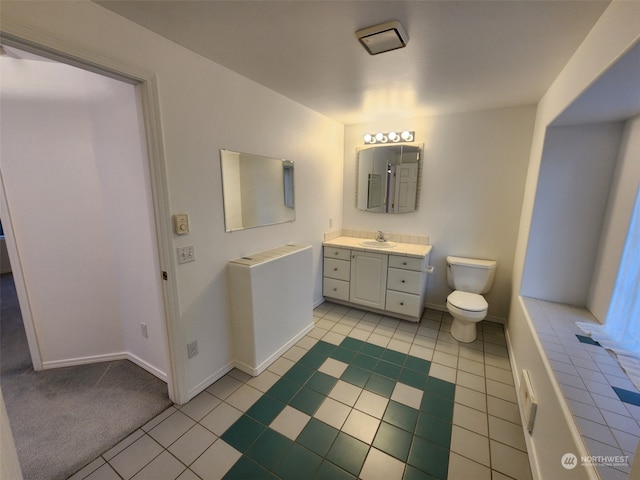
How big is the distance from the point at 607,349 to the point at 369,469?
1478 mm

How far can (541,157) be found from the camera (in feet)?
6.68

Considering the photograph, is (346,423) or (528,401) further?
(346,423)

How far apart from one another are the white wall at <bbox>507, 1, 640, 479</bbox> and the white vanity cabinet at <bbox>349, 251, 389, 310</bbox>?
1243 mm

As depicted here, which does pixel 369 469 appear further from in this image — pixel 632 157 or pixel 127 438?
pixel 632 157

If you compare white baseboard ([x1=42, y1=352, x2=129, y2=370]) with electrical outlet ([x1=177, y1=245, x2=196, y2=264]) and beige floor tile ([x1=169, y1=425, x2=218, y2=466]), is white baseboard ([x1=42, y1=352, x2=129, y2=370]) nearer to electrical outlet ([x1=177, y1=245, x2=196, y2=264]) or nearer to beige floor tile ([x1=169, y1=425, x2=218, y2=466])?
beige floor tile ([x1=169, y1=425, x2=218, y2=466])

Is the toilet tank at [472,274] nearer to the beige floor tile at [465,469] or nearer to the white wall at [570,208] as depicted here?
the white wall at [570,208]

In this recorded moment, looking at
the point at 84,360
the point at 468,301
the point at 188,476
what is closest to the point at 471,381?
the point at 468,301

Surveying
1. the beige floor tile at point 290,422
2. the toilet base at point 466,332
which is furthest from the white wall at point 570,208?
the beige floor tile at point 290,422

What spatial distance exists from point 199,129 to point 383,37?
1226 millimetres

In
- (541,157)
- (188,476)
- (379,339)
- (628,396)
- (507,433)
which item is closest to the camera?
(628,396)

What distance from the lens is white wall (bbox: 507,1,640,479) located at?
3.23 ft

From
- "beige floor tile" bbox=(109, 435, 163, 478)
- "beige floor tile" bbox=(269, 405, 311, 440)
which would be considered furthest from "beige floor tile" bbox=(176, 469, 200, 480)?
"beige floor tile" bbox=(269, 405, 311, 440)

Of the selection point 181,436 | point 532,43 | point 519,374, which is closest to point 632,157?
point 532,43

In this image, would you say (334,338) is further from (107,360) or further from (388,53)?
(388,53)
